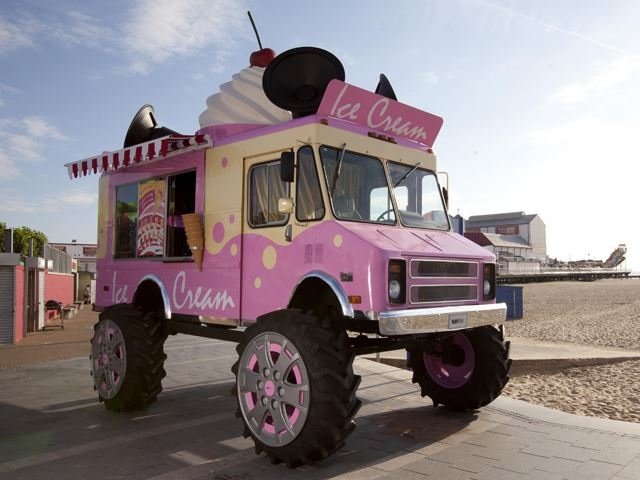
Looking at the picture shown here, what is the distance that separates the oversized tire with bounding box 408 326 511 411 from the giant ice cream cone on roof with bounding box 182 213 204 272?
123 inches

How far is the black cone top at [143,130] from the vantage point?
8.32 m

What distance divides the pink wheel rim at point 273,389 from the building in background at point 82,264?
8.23m

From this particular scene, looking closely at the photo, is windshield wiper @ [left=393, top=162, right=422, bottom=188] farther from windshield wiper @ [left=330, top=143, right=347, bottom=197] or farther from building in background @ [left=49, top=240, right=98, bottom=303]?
building in background @ [left=49, top=240, right=98, bottom=303]

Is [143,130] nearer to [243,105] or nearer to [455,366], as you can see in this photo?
[243,105]

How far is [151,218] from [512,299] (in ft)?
63.4

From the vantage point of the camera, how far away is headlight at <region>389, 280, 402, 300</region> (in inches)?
195

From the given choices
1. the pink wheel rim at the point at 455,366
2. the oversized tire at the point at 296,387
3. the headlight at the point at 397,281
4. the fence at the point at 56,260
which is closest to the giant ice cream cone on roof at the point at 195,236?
the oversized tire at the point at 296,387

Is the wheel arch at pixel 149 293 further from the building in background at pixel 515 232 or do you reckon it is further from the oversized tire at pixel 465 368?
the building in background at pixel 515 232

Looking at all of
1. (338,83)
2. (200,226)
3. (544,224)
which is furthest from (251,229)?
(544,224)

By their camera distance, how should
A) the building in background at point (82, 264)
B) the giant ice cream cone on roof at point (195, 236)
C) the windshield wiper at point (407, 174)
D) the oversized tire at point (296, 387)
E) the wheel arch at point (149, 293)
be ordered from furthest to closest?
the building in background at point (82, 264) → the wheel arch at point (149, 293) → the giant ice cream cone on roof at point (195, 236) → the windshield wiper at point (407, 174) → the oversized tire at point (296, 387)

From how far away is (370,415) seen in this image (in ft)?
22.7

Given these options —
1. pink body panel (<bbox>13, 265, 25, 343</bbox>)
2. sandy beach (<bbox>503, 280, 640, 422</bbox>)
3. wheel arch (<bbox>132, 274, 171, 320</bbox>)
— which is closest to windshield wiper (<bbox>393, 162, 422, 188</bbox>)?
wheel arch (<bbox>132, 274, 171, 320</bbox>)

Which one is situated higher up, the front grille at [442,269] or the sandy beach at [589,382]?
the front grille at [442,269]

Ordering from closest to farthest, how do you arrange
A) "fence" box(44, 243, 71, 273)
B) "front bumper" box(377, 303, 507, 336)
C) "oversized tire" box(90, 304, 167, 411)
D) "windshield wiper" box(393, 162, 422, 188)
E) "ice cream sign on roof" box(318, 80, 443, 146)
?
"front bumper" box(377, 303, 507, 336) → "ice cream sign on roof" box(318, 80, 443, 146) → "windshield wiper" box(393, 162, 422, 188) → "oversized tire" box(90, 304, 167, 411) → "fence" box(44, 243, 71, 273)
